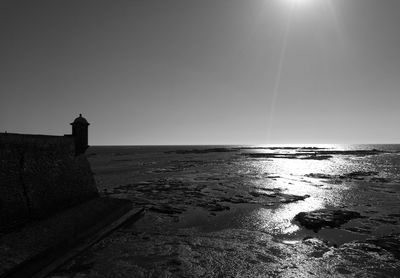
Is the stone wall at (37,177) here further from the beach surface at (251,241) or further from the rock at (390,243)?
the rock at (390,243)

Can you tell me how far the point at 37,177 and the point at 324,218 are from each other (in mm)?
13667

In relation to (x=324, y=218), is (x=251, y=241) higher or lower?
lower

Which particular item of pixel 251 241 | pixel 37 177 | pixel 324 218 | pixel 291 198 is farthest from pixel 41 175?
pixel 291 198

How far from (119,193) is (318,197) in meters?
15.7

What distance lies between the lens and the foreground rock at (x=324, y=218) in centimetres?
1350

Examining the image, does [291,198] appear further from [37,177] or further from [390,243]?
[37,177]

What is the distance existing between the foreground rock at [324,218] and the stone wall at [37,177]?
11.2 meters

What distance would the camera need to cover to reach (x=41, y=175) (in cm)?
1125

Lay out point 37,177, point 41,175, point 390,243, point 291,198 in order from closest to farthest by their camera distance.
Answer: point 390,243 < point 37,177 < point 41,175 < point 291,198

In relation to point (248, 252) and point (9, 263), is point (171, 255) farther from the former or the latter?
point (9, 263)

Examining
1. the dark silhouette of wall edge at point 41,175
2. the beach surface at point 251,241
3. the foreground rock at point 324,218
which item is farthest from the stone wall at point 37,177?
the foreground rock at point 324,218

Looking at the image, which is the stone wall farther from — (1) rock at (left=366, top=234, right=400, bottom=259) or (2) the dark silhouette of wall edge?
(1) rock at (left=366, top=234, right=400, bottom=259)

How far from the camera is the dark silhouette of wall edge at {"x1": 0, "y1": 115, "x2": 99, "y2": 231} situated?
955 cm

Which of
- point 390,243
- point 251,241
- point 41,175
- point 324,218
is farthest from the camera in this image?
point 324,218
